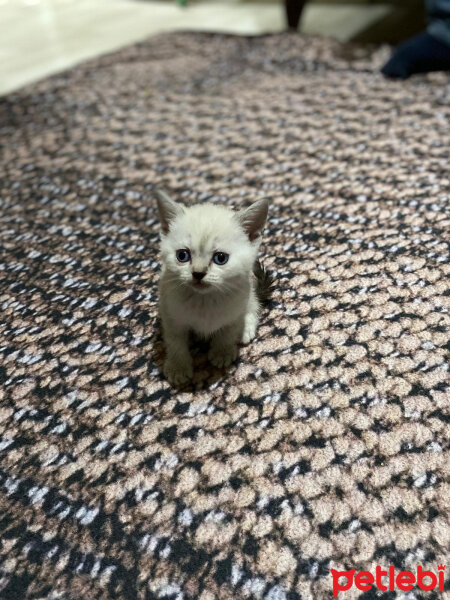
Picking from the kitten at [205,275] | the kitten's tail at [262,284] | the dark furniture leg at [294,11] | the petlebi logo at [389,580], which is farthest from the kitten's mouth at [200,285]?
the dark furniture leg at [294,11]

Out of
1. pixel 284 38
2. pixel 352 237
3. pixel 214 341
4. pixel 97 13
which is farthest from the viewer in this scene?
pixel 97 13

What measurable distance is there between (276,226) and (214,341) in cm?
45

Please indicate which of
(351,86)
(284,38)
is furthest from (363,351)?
(284,38)

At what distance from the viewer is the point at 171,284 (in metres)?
0.90

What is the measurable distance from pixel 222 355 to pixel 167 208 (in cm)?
30

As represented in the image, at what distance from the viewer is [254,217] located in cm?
91

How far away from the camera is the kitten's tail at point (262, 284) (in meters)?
1.08

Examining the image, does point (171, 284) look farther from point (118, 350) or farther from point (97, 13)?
point (97, 13)

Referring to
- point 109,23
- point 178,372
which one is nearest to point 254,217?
point 178,372

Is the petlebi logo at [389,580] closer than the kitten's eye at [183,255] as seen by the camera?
Yes

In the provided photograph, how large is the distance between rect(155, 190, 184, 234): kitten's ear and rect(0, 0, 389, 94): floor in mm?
1917

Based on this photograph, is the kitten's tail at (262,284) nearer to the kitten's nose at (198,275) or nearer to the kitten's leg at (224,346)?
the kitten's leg at (224,346)

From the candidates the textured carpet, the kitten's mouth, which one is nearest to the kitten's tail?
the textured carpet

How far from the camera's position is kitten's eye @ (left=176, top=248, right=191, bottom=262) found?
86 cm
